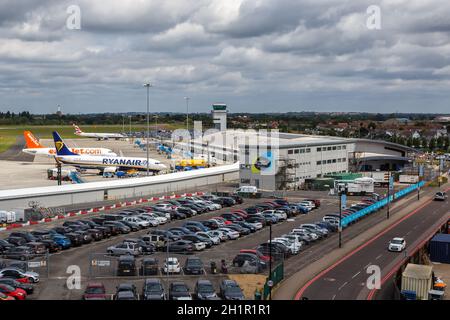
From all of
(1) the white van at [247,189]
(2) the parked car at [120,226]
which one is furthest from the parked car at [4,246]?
(1) the white van at [247,189]

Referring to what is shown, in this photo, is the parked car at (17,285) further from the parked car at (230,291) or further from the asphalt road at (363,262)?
the asphalt road at (363,262)

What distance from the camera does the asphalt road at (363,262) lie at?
29219 mm

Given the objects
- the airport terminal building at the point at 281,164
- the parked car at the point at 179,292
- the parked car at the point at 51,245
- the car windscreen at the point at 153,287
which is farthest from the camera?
the airport terminal building at the point at 281,164

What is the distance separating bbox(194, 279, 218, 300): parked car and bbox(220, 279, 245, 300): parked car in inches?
18.3

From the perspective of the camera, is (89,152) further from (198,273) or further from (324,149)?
(198,273)

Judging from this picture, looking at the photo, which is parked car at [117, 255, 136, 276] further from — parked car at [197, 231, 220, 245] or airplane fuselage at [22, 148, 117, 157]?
airplane fuselage at [22, 148, 117, 157]

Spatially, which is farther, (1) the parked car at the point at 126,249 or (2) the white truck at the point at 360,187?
(2) the white truck at the point at 360,187

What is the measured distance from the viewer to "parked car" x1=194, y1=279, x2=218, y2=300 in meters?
26.3

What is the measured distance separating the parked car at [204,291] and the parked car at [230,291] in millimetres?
464

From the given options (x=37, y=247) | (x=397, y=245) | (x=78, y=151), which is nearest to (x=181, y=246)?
(x=37, y=247)

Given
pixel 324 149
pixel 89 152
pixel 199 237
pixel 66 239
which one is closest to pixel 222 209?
pixel 199 237

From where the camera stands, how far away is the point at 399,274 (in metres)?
32.1

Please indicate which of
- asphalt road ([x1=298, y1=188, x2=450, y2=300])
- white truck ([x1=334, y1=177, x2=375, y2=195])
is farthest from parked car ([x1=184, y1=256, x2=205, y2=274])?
white truck ([x1=334, y1=177, x2=375, y2=195])
